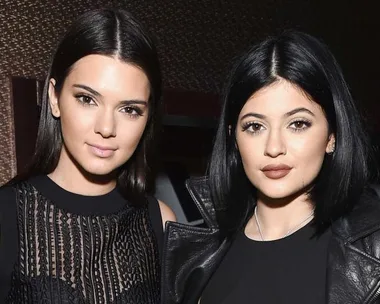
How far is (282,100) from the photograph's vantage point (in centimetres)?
137

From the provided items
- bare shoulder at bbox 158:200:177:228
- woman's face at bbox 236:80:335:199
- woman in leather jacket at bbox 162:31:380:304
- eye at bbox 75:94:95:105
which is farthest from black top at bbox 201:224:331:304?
eye at bbox 75:94:95:105

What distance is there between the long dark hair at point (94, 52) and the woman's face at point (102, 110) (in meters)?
0.02

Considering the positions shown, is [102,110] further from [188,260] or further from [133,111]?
[188,260]

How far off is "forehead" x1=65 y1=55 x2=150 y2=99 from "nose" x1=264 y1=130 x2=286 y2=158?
0.98 feet

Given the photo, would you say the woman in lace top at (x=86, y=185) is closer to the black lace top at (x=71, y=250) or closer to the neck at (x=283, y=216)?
the black lace top at (x=71, y=250)

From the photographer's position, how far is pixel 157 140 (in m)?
1.72

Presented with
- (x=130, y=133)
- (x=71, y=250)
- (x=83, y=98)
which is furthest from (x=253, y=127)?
(x=71, y=250)

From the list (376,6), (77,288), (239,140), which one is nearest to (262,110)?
(239,140)

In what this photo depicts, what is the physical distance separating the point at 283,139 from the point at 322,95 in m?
0.13

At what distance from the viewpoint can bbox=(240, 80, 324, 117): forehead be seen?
1367 mm

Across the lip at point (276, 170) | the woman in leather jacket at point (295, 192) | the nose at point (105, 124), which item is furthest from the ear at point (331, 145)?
the nose at point (105, 124)

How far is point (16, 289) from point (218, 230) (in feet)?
1.59

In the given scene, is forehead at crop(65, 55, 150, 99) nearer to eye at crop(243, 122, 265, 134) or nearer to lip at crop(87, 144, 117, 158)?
lip at crop(87, 144, 117, 158)

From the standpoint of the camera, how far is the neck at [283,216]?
1.49 metres
